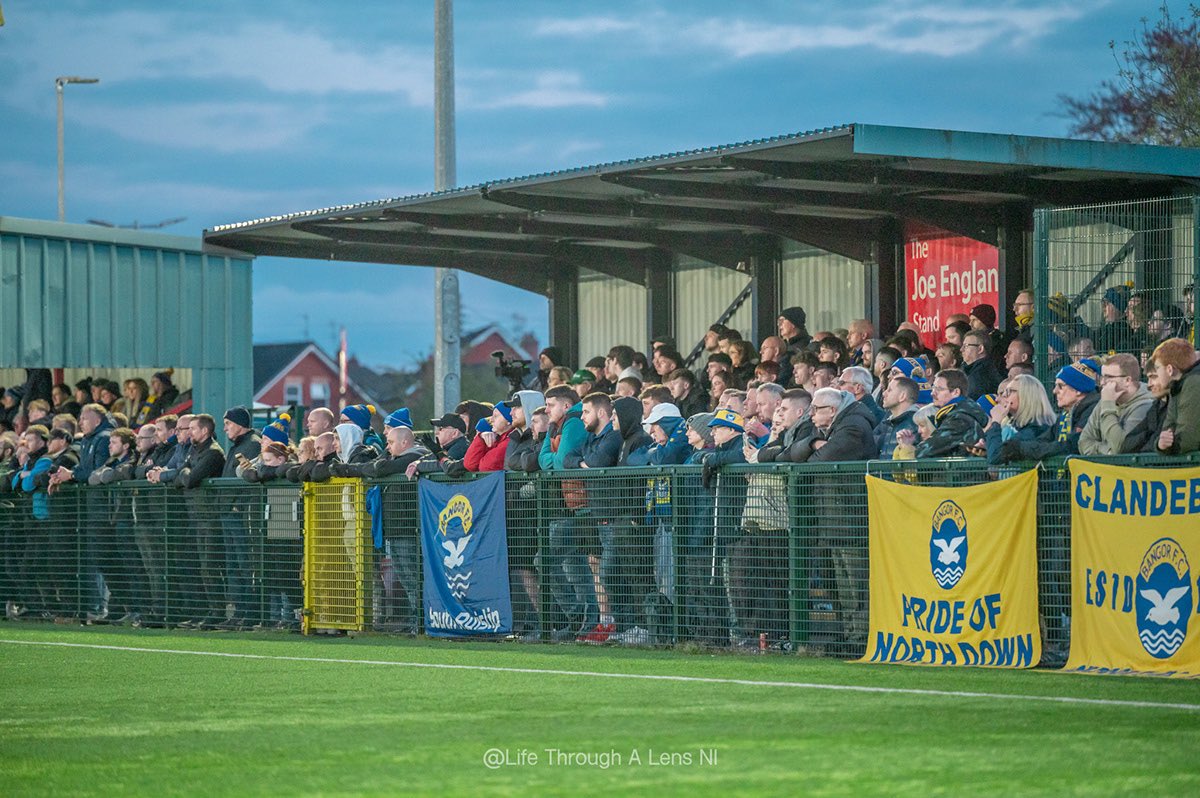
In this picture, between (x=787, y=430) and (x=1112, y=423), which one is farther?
(x=787, y=430)

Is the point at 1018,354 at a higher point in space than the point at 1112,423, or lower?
higher

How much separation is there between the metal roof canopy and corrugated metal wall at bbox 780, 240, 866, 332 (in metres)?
0.46

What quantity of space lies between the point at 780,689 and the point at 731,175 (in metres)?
8.22

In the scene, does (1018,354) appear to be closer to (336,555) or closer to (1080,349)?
(1080,349)

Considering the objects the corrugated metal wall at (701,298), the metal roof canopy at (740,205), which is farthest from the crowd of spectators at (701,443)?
the corrugated metal wall at (701,298)

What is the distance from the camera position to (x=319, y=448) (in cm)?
1698

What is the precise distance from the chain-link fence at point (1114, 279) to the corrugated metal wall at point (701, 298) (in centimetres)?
609

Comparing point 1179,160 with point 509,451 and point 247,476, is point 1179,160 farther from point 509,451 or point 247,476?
point 247,476

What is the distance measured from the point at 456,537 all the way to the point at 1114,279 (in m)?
6.76

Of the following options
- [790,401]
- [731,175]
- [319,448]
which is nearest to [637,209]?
[731,175]

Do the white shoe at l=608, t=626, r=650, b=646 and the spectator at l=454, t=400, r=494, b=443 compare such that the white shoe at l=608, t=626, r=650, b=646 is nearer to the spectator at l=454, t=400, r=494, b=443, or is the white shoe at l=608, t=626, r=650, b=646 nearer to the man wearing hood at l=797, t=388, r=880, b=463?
the man wearing hood at l=797, t=388, r=880, b=463

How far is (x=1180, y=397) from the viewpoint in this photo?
423 inches

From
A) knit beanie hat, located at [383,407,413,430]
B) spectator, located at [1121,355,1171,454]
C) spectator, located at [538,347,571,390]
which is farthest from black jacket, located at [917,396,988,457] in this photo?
spectator, located at [538,347,571,390]

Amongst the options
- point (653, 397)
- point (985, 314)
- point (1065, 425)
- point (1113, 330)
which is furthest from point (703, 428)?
point (985, 314)
